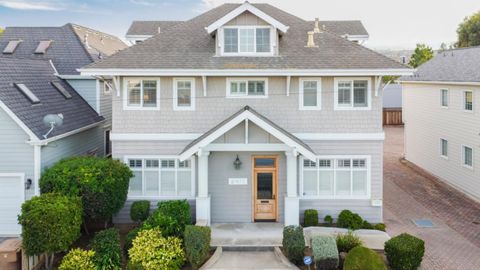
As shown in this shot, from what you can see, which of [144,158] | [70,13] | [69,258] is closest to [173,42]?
[144,158]

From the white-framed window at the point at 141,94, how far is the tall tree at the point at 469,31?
4890 centimetres

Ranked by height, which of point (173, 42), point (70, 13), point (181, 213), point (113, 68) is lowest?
point (181, 213)

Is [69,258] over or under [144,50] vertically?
under

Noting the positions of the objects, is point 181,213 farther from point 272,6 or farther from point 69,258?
point 272,6

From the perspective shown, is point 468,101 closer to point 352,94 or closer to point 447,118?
point 447,118

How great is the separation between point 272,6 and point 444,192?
1268 cm

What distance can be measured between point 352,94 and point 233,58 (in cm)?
475

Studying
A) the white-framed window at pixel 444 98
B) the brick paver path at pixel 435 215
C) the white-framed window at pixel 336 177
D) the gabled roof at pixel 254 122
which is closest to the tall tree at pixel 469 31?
the brick paver path at pixel 435 215

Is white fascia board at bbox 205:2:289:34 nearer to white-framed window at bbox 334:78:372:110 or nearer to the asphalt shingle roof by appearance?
the asphalt shingle roof

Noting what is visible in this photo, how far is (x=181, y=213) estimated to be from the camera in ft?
49.5

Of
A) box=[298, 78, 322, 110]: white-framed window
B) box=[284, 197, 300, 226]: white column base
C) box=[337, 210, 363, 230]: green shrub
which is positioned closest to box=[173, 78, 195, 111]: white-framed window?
box=[298, 78, 322, 110]: white-framed window

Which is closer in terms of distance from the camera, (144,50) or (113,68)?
(113,68)

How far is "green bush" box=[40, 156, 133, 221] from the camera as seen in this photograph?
14672mm

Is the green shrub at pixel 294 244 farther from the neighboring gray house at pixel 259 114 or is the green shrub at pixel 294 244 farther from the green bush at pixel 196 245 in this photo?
the neighboring gray house at pixel 259 114
